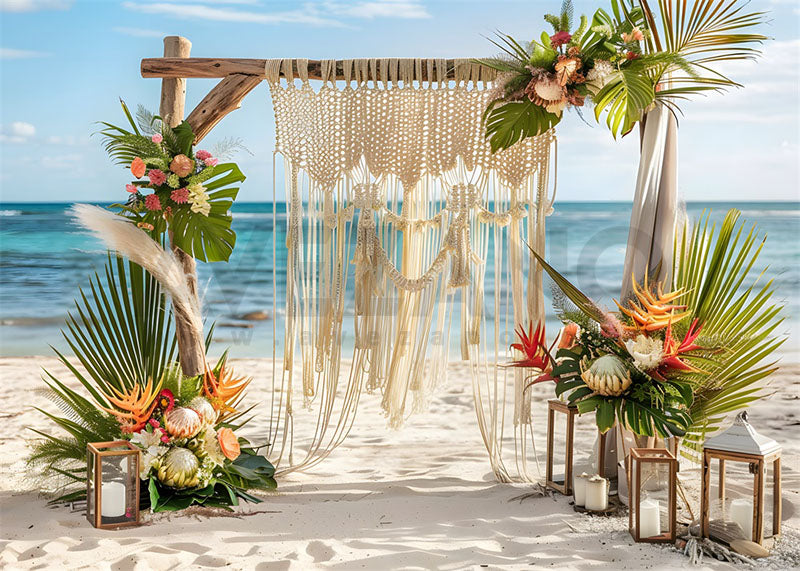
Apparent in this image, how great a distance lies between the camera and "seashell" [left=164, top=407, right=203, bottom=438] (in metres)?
2.56

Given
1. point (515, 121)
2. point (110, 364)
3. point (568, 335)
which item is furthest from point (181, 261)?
point (568, 335)

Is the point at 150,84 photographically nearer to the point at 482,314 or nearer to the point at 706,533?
the point at 482,314

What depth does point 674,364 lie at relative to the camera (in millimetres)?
2330

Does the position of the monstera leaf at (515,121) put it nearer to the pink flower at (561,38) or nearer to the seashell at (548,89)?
the seashell at (548,89)

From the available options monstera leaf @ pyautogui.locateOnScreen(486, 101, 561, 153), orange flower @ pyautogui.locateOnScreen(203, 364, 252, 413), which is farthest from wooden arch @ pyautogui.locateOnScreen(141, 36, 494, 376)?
monstera leaf @ pyautogui.locateOnScreen(486, 101, 561, 153)

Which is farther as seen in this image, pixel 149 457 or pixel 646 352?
pixel 149 457

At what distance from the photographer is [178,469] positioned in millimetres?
2586

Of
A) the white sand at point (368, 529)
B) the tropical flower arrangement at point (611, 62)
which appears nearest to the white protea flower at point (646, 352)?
the white sand at point (368, 529)

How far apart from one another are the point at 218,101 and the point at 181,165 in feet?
1.07

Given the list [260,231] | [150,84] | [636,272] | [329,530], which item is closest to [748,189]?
[260,231]

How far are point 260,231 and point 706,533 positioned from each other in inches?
470

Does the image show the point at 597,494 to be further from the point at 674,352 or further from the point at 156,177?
the point at 156,177

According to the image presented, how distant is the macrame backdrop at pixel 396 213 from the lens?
9.57ft

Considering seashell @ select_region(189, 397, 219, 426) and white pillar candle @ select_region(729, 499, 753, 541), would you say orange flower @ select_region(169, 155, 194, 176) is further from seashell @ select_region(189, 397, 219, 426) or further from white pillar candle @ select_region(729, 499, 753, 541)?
white pillar candle @ select_region(729, 499, 753, 541)
